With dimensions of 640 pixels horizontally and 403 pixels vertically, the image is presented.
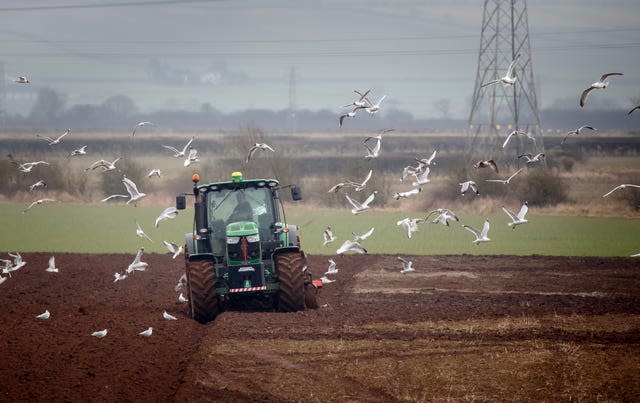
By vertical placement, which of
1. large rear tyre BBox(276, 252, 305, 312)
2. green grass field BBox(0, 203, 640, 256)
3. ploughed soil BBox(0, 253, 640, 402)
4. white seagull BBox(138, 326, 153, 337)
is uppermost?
large rear tyre BBox(276, 252, 305, 312)

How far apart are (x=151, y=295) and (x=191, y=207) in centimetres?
2819

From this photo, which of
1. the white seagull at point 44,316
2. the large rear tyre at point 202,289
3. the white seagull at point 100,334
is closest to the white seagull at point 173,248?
the large rear tyre at point 202,289

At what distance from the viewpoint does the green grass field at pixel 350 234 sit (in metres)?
31.0

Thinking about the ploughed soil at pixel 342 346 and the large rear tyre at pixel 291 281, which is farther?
the large rear tyre at pixel 291 281

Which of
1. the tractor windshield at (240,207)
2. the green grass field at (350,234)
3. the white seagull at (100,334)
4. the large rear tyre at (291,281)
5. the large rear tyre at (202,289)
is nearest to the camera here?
the white seagull at (100,334)

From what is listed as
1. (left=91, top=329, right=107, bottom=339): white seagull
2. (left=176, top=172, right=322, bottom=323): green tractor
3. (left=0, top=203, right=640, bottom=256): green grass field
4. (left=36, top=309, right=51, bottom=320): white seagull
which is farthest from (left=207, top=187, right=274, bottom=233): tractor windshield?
(left=0, top=203, right=640, bottom=256): green grass field

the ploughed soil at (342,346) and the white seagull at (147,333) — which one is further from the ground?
the white seagull at (147,333)

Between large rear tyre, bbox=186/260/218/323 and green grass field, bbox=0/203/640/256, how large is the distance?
49.1 ft

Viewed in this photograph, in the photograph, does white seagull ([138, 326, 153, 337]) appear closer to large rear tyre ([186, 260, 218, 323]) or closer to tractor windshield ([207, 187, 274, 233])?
large rear tyre ([186, 260, 218, 323])

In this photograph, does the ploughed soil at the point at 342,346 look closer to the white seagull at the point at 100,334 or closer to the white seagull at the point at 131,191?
the white seagull at the point at 100,334

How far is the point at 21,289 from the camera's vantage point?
836 inches

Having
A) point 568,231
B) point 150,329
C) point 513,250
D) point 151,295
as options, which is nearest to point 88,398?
point 150,329

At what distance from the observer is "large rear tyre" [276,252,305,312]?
15047 mm

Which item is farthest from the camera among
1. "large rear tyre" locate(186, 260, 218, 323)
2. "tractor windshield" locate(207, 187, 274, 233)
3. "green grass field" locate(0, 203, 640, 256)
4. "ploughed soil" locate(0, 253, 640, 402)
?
"green grass field" locate(0, 203, 640, 256)
